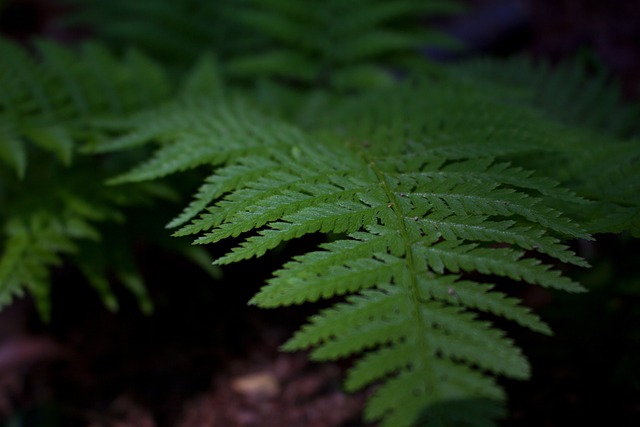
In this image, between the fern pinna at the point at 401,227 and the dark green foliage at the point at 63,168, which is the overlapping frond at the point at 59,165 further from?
the fern pinna at the point at 401,227

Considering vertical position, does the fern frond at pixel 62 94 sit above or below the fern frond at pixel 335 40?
below

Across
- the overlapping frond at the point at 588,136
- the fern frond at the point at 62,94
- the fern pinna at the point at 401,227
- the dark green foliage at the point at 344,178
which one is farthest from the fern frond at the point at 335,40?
the fern pinna at the point at 401,227

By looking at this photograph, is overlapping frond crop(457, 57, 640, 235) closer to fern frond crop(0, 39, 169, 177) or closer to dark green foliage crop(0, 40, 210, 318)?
dark green foliage crop(0, 40, 210, 318)

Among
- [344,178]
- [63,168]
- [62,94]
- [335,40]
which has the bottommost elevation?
[63,168]

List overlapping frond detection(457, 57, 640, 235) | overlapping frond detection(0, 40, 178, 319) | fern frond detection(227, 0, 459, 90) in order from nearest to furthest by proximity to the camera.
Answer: overlapping frond detection(457, 57, 640, 235)
overlapping frond detection(0, 40, 178, 319)
fern frond detection(227, 0, 459, 90)

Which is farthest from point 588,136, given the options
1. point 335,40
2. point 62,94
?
point 62,94

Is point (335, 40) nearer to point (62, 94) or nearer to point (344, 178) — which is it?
point (62, 94)

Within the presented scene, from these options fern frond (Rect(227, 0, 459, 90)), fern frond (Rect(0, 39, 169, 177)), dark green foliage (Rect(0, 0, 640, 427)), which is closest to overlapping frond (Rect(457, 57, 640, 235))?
dark green foliage (Rect(0, 0, 640, 427))

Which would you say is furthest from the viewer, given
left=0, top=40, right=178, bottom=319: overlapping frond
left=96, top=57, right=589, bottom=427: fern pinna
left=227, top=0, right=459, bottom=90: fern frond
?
left=227, top=0, right=459, bottom=90: fern frond
